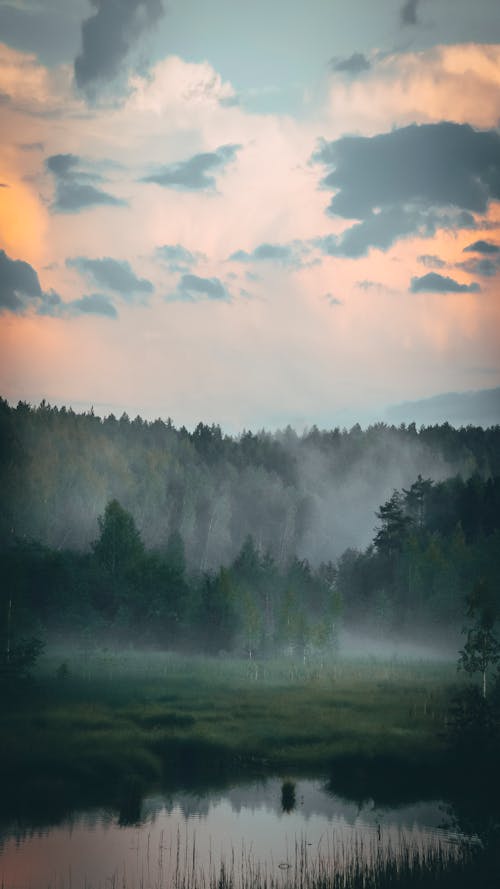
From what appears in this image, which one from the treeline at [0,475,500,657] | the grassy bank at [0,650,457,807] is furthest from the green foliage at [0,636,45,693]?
the treeline at [0,475,500,657]

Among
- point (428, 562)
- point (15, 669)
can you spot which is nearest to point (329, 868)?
point (15, 669)

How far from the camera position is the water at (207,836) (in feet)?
113

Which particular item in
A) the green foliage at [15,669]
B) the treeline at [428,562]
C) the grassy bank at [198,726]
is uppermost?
the treeline at [428,562]

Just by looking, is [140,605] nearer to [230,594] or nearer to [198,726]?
[230,594]

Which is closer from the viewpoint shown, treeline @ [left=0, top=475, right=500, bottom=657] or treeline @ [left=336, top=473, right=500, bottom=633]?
treeline @ [left=0, top=475, right=500, bottom=657]

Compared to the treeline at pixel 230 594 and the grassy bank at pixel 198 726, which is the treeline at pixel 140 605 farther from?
the grassy bank at pixel 198 726

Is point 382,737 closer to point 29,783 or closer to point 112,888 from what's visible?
point 29,783

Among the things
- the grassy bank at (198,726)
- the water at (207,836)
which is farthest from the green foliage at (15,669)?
the water at (207,836)

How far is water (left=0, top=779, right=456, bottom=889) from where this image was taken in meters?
34.5

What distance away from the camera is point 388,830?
130ft

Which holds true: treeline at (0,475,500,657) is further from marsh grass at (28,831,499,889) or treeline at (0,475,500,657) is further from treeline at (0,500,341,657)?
marsh grass at (28,831,499,889)

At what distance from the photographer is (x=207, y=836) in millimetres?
39906

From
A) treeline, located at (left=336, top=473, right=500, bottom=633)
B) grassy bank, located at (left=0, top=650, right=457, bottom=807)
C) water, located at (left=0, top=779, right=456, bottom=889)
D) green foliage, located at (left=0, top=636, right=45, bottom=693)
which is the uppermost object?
treeline, located at (left=336, top=473, right=500, bottom=633)

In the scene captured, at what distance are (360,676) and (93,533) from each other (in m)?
99.8
